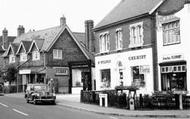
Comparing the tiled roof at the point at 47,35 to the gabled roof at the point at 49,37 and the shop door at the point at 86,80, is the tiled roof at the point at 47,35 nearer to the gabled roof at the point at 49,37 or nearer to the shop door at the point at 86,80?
the gabled roof at the point at 49,37

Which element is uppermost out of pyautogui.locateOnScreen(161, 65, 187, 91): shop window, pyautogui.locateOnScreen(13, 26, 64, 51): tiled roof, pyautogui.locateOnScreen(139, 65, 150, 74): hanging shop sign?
pyautogui.locateOnScreen(13, 26, 64, 51): tiled roof

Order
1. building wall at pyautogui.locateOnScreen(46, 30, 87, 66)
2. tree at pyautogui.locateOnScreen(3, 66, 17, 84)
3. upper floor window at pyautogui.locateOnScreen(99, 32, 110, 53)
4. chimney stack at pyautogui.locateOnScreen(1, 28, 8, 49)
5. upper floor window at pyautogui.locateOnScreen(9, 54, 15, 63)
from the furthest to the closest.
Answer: chimney stack at pyautogui.locateOnScreen(1, 28, 8, 49), upper floor window at pyautogui.locateOnScreen(9, 54, 15, 63), tree at pyautogui.locateOnScreen(3, 66, 17, 84), building wall at pyautogui.locateOnScreen(46, 30, 87, 66), upper floor window at pyautogui.locateOnScreen(99, 32, 110, 53)

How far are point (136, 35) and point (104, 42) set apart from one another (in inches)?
210

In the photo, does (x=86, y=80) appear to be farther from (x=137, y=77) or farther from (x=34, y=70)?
(x=137, y=77)

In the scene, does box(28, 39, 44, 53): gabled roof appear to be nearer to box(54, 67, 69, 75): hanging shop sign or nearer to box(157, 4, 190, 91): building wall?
box(54, 67, 69, 75): hanging shop sign

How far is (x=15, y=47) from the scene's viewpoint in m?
58.6

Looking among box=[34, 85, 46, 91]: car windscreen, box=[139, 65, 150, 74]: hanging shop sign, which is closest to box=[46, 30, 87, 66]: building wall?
box=[34, 85, 46, 91]: car windscreen

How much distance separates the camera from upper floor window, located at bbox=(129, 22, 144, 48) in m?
29.5

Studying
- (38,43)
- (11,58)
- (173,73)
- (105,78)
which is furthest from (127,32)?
(11,58)

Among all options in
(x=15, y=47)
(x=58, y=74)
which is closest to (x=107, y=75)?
(x=58, y=74)

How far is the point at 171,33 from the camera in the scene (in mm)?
26859

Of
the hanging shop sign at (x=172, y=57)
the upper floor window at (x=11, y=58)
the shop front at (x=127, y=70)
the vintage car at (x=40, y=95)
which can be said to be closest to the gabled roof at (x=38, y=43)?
the upper floor window at (x=11, y=58)

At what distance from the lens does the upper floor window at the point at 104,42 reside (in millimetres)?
34156

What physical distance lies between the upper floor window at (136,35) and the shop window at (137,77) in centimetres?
202
